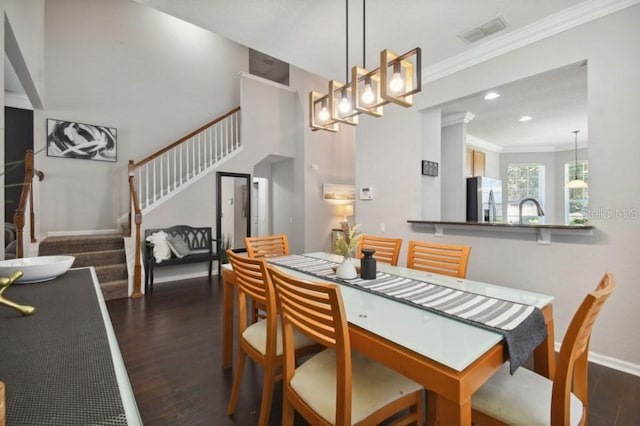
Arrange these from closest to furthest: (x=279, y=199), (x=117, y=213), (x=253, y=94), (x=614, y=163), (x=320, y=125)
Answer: (x=614, y=163)
(x=320, y=125)
(x=117, y=213)
(x=253, y=94)
(x=279, y=199)

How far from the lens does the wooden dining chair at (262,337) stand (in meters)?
1.48

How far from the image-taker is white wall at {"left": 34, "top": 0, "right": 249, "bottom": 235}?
480 cm

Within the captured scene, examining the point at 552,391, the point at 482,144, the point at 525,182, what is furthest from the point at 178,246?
the point at 525,182

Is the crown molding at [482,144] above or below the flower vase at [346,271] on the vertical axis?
above

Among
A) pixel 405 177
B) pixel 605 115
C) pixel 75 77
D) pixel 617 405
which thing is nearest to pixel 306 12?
pixel 405 177

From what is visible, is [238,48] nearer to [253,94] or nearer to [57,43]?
[253,94]

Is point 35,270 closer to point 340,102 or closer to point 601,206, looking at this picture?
point 340,102

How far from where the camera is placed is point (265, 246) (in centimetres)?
290

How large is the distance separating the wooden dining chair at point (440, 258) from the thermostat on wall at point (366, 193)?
1.65 metres

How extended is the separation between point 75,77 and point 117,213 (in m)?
2.36

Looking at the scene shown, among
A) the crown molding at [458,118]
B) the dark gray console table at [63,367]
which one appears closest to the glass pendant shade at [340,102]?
the dark gray console table at [63,367]

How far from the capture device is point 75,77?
4.93 metres

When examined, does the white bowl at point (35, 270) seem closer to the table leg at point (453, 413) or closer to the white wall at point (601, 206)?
the table leg at point (453, 413)

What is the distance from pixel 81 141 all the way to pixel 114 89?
1119 mm
